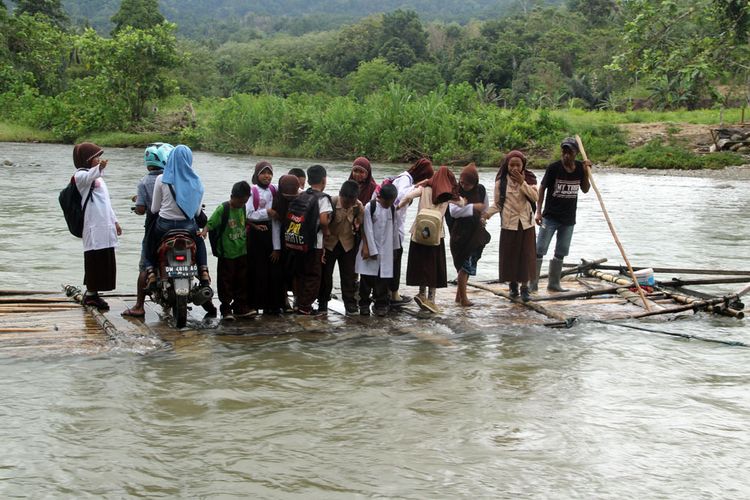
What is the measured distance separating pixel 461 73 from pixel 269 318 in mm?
50937

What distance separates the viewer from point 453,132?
35.1 meters

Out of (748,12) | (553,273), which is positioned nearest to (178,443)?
(553,273)

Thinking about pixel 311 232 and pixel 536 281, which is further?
pixel 536 281

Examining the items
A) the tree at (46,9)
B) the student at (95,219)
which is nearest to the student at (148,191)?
the student at (95,219)

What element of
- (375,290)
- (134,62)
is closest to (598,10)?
(134,62)

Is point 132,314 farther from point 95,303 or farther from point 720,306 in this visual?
point 720,306

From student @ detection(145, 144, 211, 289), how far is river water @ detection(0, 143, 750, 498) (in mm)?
874

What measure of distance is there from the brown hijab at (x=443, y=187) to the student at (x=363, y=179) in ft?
1.74

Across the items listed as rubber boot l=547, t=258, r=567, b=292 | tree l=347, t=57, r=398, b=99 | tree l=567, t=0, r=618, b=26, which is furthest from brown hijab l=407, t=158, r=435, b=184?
tree l=567, t=0, r=618, b=26

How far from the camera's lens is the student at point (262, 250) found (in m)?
7.21

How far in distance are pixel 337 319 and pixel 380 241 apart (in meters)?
0.80

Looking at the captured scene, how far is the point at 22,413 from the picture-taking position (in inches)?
214

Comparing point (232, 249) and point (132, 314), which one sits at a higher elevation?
point (232, 249)

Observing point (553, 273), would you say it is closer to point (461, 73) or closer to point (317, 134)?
point (317, 134)
